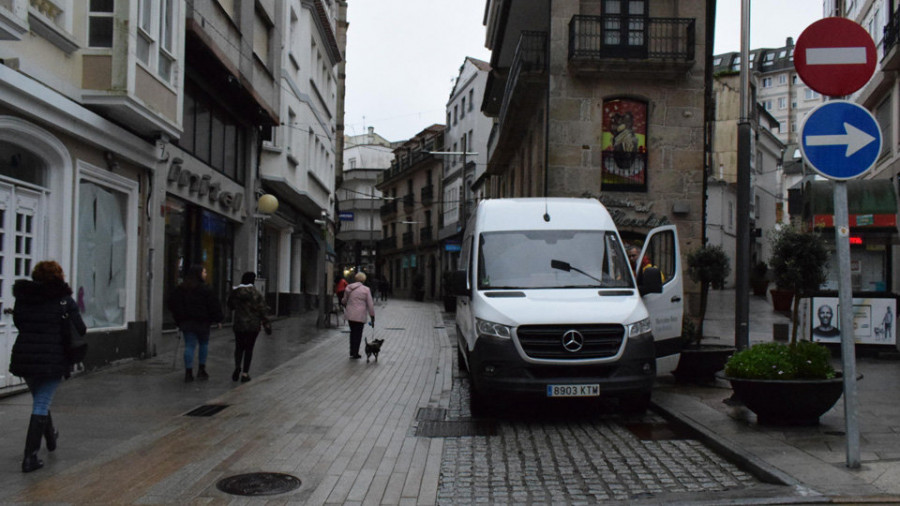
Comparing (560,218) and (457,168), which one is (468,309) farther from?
(457,168)

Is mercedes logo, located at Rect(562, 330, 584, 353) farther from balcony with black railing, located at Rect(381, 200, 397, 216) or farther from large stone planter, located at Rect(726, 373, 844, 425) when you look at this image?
balcony with black railing, located at Rect(381, 200, 397, 216)

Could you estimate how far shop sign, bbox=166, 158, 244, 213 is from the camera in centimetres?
1560

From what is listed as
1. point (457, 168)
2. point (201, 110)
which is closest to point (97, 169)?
point (201, 110)

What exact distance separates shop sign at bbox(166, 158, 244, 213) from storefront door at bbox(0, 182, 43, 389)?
4.90m

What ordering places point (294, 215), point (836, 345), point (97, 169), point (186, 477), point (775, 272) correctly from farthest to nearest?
point (294, 215) < point (836, 345) < point (97, 169) < point (775, 272) < point (186, 477)

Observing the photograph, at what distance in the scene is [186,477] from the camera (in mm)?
6172

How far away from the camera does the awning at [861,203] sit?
19.6m

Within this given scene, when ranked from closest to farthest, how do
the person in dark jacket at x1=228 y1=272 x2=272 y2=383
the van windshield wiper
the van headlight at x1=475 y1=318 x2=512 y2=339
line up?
the van headlight at x1=475 y1=318 x2=512 y2=339 → the van windshield wiper → the person in dark jacket at x1=228 y1=272 x2=272 y2=383

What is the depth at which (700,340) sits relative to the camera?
12180mm

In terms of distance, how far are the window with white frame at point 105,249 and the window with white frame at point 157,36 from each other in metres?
1.98

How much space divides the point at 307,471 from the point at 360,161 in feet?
272

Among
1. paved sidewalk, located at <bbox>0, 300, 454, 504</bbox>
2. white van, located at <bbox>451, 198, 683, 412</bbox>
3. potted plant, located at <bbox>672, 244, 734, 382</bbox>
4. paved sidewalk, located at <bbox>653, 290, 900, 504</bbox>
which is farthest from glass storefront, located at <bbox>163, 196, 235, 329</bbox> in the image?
paved sidewalk, located at <bbox>653, 290, 900, 504</bbox>

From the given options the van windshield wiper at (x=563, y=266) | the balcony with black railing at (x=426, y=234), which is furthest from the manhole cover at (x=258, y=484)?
the balcony with black railing at (x=426, y=234)

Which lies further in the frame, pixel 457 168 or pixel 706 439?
pixel 457 168
